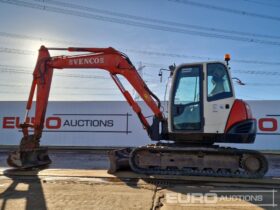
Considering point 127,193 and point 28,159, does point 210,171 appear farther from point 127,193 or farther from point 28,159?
point 28,159

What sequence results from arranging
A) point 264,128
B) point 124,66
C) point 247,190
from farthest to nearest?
point 264,128 < point 124,66 < point 247,190

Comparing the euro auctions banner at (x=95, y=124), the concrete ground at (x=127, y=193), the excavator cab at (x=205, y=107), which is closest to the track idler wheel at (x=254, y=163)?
the excavator cab at (x=205, y=107)

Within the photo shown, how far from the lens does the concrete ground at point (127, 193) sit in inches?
197

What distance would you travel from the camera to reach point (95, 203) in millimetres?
5051

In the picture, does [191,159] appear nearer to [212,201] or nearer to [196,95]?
[196,95]

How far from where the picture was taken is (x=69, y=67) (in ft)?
31.2

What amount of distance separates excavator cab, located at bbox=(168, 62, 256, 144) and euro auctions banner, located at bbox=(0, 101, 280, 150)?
924 centimetres

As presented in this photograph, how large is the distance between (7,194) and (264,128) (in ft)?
47.6

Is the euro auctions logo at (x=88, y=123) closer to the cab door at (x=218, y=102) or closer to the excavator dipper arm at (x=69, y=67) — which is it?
the excavator dipper arm at (x=69, y=67)

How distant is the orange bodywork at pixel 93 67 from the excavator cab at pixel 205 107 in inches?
34.8

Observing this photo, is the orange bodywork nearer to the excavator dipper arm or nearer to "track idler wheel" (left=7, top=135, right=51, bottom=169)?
the excavator dipper arm

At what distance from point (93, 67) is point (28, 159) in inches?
130

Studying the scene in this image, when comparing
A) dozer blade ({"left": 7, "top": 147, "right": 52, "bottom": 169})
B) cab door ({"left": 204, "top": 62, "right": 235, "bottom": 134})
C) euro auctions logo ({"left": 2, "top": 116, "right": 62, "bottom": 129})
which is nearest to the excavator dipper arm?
dozer blade ({"left": 7, "top": 147, "right": 52, "bottom": 169})

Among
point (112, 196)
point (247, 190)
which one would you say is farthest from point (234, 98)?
point (112, 196)
